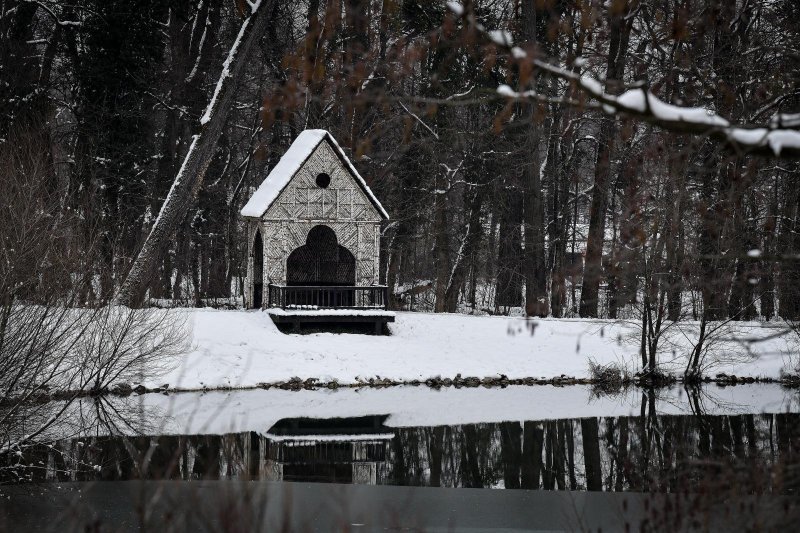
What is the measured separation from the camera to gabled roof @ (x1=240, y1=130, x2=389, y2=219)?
74.3 ft

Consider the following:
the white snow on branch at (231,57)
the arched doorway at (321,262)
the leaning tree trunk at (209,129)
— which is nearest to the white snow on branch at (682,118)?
the leaning tree trunk at (209,129)

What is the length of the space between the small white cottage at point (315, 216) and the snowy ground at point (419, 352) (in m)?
0.94

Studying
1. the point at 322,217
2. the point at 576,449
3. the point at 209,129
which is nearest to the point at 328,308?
the point at 322,217

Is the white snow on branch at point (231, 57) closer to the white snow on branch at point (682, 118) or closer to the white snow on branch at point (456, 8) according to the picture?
the white snow on branch at point (682, 118)

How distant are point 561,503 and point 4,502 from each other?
593 centimetres

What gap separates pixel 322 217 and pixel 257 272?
2.87 m

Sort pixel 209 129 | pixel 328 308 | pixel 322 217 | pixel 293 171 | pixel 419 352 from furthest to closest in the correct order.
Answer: pixel 322 217 → pixel 209 129 → pixel 293 171 → pixel 328 308 → pixel 419 352

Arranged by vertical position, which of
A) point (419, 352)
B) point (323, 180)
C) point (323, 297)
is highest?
point (323, 180)

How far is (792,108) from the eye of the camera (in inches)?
691

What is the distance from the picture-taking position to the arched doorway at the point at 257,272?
2405cm

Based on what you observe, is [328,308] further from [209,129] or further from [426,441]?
[426,441]

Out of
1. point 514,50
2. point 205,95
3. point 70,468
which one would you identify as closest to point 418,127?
point 205,95

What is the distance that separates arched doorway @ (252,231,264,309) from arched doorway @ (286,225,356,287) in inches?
27.8

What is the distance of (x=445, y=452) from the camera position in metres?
14.2
